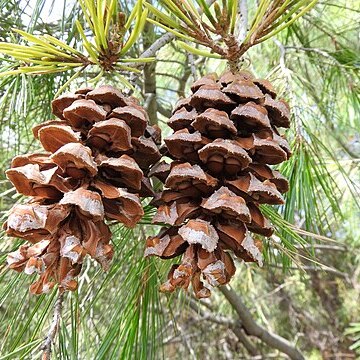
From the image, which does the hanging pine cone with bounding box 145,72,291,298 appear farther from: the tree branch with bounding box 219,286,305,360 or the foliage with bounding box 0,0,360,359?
the tree branch with bounding box 219,286,305,360

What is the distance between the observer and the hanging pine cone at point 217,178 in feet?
1.34

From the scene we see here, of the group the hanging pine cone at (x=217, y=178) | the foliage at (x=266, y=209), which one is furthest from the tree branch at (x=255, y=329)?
the hanging pine cone at (x=217, y=178)

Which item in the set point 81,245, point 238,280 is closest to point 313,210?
point 81,245

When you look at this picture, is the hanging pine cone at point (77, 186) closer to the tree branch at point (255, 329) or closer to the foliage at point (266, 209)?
the foliage at point (266, 209)

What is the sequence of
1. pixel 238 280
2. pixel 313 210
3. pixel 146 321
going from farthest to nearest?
pixel 238 280
pixel 313 210
pixel 146 321

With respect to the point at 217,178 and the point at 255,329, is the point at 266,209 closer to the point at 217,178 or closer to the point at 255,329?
the point at 217,178

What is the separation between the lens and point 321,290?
8.29 ft

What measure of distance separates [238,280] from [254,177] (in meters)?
1.43

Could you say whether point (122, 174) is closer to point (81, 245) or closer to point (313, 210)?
point (81, 245)

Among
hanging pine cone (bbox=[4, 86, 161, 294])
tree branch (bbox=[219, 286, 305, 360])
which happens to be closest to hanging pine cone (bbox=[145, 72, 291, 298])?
hanging pine cone (bbox=[4, 86, 161, 294])

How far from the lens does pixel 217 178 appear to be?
435 mm

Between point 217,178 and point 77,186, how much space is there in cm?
12

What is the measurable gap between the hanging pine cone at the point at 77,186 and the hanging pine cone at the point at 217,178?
0.03 meters

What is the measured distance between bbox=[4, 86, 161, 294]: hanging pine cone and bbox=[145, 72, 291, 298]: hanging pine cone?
32 mm
